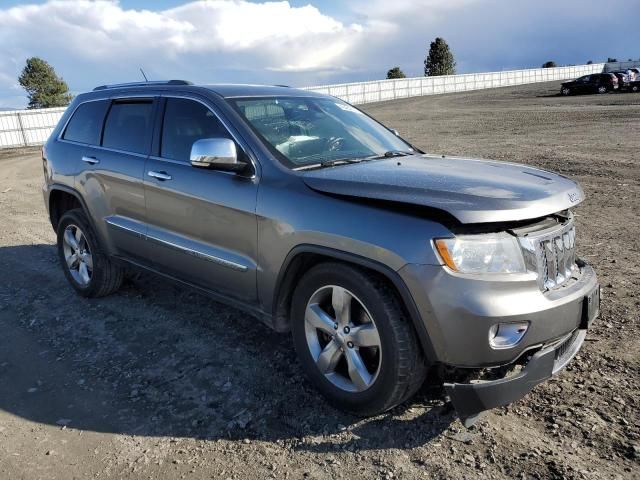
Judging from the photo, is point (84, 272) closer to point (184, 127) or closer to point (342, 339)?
point (184, 127)

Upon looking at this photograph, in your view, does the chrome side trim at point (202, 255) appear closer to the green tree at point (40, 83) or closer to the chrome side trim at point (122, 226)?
the chrome side trim at point (122, 226)

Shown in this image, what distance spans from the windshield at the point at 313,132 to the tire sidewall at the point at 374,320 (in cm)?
81

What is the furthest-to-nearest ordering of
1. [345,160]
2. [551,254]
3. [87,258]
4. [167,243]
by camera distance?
[87,258], [167,243], [345,160], [551,254]

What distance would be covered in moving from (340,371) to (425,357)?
0.63 meters

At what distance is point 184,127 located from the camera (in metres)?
4.18

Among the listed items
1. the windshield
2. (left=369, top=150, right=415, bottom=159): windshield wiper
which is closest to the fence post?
the windshield

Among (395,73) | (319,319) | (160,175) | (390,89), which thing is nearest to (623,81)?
(390,89)

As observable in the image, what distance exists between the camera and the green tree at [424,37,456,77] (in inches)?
2554

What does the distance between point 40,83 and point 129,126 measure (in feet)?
171

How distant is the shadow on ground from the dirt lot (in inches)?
0.4

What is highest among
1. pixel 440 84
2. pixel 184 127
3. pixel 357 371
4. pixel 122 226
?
pixel 440 84

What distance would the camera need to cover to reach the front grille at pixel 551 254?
2.74 meters

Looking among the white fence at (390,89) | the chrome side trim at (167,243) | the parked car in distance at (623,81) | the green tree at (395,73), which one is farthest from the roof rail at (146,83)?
the green tree at (395,73)

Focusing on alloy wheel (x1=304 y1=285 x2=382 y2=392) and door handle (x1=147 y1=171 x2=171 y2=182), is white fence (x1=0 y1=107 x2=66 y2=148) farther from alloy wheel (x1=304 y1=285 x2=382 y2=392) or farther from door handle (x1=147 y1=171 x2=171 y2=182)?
alloy wheel (x1=304 y1=285 x2=382 y2=392)
